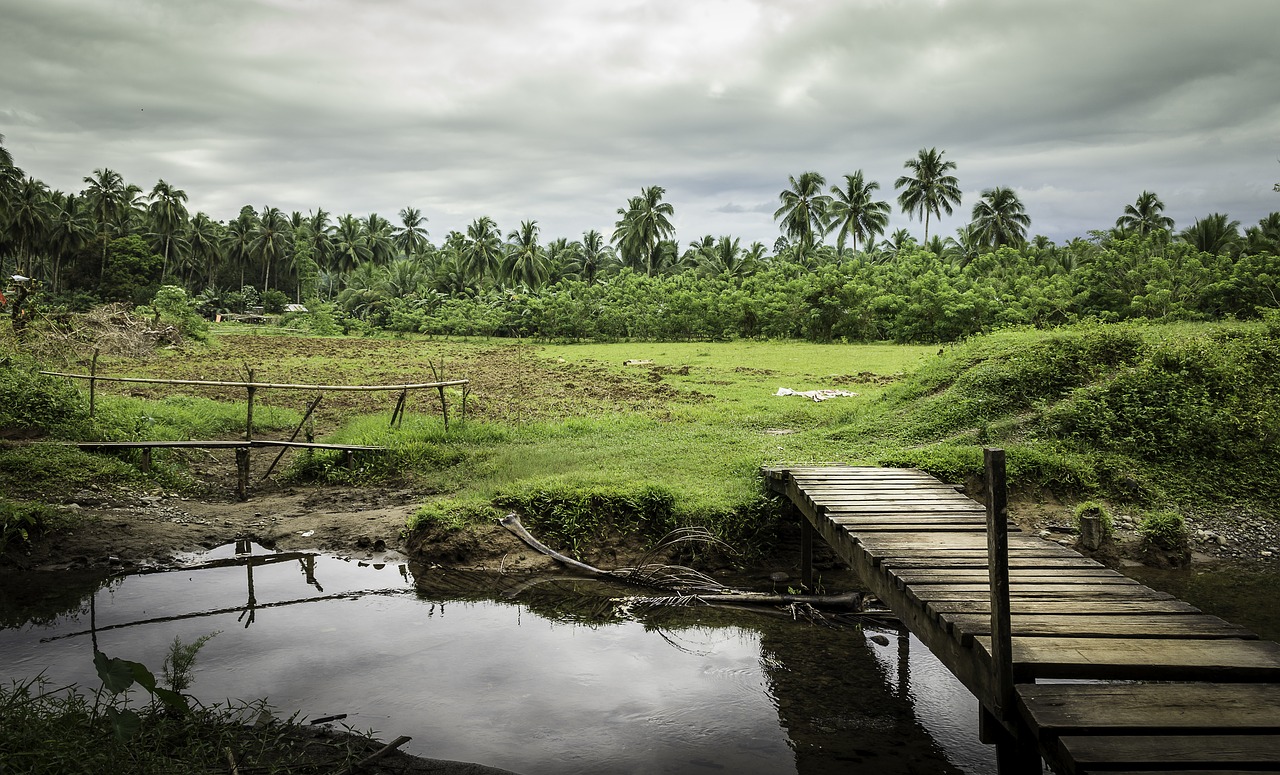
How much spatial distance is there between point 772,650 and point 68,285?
2864 inches

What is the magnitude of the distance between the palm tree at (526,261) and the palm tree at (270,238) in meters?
23.3

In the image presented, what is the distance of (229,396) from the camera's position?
18938mm

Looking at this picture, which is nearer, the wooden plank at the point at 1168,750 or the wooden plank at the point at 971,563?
the wooden plank at the point at 1168,750

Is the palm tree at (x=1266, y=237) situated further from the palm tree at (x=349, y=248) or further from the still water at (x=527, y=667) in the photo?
the palm tree at (x=349, y=248)

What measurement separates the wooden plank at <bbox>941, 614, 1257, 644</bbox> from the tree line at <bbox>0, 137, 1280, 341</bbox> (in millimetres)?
16996

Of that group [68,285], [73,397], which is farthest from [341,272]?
[73,397]

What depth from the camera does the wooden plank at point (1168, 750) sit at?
314cm

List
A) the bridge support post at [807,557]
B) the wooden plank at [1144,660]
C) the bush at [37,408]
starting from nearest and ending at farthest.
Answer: the wooden plank at [1144,660] < the bridge support post at [807,557] < the bush at [37,408]

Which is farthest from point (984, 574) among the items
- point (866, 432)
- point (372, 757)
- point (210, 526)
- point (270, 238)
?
point (270, 238)

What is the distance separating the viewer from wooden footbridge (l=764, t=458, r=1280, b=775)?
10.8ft

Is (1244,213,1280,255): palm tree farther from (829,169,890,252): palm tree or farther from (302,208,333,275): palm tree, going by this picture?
(302,208,333,275): palm tree

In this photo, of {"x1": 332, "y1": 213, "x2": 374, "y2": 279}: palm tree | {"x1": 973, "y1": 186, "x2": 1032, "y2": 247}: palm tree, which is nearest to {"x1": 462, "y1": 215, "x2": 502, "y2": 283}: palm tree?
{"x1": 332, "y1": 213, "x2": 374, "y2": 279}: palm tree

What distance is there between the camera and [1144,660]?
3811 millimetres

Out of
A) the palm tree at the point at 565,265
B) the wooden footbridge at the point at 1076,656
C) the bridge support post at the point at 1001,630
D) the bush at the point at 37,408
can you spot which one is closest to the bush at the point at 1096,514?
the wooden footbridge at the point at 1076,656
